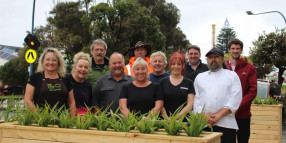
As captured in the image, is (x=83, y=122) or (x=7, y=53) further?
(x=7, y=53)

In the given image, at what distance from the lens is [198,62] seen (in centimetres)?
574

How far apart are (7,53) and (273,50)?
2610 inches

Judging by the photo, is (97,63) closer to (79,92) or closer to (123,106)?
(79,92)

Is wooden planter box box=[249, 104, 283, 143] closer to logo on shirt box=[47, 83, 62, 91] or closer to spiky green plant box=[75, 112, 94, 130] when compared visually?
logo on shirt box=[47, 83, 62, 91]

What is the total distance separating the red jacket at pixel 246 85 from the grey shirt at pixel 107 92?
169cm

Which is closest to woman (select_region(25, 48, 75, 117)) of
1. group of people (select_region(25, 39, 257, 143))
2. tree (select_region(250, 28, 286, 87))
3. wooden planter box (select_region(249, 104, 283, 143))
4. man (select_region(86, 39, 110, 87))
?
group of people (select_region(25, 39, 257, 143))

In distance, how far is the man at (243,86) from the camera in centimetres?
541

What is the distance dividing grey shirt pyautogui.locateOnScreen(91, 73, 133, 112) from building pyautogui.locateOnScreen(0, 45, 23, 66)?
246ft

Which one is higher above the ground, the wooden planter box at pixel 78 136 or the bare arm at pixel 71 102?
the bare arm at pixel 71 102

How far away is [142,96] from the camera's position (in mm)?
4480

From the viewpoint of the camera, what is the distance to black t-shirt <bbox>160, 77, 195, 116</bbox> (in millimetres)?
4648

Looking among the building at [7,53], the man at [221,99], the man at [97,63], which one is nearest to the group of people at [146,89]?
the man at [221,99]

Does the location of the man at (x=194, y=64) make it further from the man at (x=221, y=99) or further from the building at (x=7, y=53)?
the building at (x=7, y=53)

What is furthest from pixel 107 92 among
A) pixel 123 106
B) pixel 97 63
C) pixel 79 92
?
pixel 97 63
